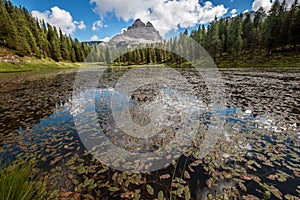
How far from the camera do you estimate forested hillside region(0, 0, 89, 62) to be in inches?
2025

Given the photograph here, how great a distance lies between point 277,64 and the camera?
44.3 metres

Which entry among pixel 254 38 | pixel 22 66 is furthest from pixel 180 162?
pixel 254 38

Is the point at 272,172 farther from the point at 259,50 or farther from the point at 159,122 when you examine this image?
the point at 259,50

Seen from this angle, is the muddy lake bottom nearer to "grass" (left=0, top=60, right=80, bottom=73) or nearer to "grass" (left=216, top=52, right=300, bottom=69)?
"grass" (left=216, top=52, right=300, bottom=69)

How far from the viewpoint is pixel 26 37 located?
59531mm

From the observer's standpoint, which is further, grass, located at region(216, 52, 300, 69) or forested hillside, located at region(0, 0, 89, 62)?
forested hillside, located at region(0, 0, 89, 62)

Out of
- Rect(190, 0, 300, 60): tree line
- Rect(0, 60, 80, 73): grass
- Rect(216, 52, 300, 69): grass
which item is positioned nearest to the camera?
Rect(0, 60, 80, 73): grass

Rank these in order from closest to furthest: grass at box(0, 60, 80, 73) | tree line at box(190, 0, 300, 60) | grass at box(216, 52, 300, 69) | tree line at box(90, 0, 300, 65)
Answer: grass at box(0, 60, 80, 73) < grass at box(216, 52, 300, 69) < tree line at box(190, 0, 300, 60) < tree line at box(90, 0, 300, 65)

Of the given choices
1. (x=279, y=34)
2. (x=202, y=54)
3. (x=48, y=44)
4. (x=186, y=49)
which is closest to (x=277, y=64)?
(x=279, y=34)

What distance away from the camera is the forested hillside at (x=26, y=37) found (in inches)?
2025

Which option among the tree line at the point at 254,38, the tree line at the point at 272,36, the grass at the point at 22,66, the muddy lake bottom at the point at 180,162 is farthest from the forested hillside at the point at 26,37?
the tree line at the point at 272,36

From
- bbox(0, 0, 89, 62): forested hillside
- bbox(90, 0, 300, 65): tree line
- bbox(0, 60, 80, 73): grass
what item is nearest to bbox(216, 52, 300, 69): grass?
bbox(90, 0, 300, 65): tree line

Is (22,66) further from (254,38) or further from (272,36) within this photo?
(272,36)

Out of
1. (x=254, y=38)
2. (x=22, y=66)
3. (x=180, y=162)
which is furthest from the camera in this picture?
(x=254, y=38)
